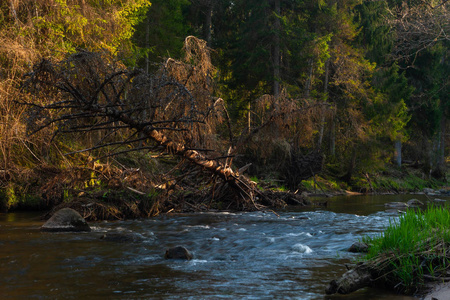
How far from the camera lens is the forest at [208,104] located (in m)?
9.34

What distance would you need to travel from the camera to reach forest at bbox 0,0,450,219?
30.6 ft

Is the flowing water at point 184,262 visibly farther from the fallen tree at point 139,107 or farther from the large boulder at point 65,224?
the fallen tree at point 139,107

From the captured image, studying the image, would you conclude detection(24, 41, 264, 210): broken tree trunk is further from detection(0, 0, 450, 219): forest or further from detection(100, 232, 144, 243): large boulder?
detection(100, 232, 144, 243): large boulder

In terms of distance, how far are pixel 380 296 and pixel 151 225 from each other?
719 centimetres

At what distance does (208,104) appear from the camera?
11.6 m

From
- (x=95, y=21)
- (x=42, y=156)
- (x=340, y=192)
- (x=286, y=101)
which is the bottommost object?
(x=340, y=192)

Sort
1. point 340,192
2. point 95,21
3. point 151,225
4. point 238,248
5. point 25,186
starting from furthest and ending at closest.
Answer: point 340,192, point 95,21, point 25,186, point 151,225, point 238,248

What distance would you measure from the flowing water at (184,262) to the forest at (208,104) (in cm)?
189

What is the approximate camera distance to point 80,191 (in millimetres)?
12344

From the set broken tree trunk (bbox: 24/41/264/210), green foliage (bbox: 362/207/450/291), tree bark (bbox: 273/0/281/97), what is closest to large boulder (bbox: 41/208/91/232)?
broken tree trunk (bbox: 24/41/264/210)

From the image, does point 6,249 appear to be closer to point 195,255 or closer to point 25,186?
point 195,255

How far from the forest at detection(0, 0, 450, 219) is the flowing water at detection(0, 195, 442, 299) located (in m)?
1.89

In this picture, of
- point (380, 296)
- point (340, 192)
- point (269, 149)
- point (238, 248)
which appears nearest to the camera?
point (380, 296)

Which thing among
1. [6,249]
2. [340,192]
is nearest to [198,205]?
[6,249]
